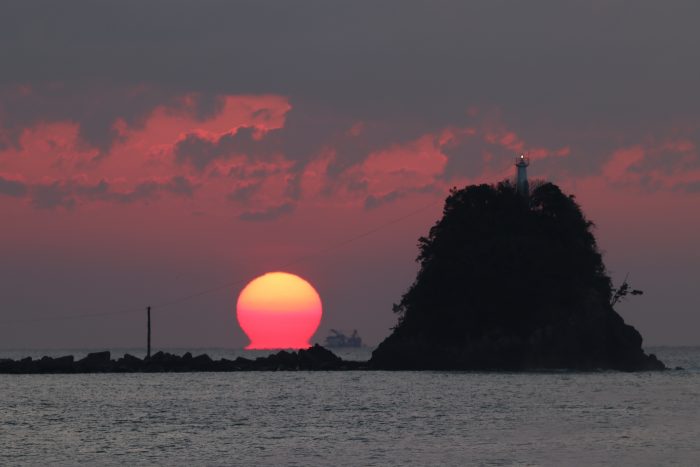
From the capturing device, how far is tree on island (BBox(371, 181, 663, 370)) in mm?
116062

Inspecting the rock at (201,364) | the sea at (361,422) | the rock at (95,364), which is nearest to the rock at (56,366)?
the rock at (95,364)

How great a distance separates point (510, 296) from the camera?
116000 mm

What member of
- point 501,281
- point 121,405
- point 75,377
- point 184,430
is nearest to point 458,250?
point 501,281

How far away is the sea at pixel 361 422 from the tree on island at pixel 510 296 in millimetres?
13717

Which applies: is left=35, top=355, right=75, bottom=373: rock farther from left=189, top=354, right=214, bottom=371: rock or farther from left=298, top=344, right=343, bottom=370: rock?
left=298, top=344, right=343, bottom=370: rock

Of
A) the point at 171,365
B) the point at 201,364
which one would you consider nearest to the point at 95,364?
the point at 171,365

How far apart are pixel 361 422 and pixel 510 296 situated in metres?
58.1

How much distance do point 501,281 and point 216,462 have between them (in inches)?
2969

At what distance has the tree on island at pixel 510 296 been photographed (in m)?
116

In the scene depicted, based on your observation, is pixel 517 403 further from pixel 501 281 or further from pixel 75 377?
pixel 75 377

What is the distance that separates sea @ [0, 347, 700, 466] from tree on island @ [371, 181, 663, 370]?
45.0 ft

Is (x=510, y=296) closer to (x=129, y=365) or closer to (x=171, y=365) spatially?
(x=171, y=365)

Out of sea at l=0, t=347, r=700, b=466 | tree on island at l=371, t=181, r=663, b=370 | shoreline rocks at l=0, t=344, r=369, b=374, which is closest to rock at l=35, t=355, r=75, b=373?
shoreline rocks at l=0, t=344, r=369, b=374

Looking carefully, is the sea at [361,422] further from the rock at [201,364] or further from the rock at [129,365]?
the rock at [201,364]
